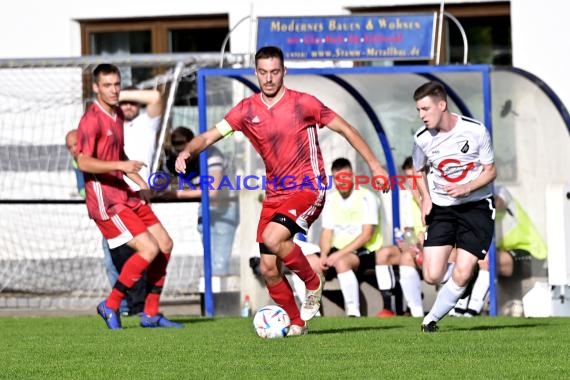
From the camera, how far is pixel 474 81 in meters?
15.0

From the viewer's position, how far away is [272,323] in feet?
35.6

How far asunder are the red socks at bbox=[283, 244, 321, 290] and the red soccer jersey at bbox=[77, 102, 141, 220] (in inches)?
87.2

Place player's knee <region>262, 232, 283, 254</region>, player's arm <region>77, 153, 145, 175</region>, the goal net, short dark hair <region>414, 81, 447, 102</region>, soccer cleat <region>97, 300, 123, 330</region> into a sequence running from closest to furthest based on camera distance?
player's knee <region>262, 232, 283, 254</region> < short dark hair <region>414, 81, 447, 102</region> < player's arm <region>77, 153, 145, 175</region> < soccer cleat <region>97, 300, 123, 330</region> < the goal net

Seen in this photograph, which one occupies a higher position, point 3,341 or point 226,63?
point 226,63

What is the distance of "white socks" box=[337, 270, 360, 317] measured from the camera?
1449 centimetres

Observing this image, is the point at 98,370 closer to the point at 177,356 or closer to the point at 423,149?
the point at 177,356

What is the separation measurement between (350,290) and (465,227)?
3622 mm

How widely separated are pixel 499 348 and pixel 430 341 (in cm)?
76

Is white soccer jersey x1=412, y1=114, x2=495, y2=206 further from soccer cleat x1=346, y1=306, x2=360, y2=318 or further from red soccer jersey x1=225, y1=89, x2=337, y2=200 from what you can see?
soccer cleat x1=346, y1=306, x2=360, y2=318

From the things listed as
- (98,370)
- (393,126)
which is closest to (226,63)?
(393,126)

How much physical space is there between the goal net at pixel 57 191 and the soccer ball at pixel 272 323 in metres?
5.50

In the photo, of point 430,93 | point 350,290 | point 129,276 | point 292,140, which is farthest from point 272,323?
point 350,290

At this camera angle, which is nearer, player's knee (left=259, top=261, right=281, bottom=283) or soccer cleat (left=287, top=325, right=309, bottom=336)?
player's knee (left=259, top=261, right=281, bottom=283)

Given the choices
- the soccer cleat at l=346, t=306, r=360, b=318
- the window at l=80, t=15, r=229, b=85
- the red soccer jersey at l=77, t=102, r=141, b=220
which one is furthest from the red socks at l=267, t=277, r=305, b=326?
the window at l=80, t=15, r=229, b=85
